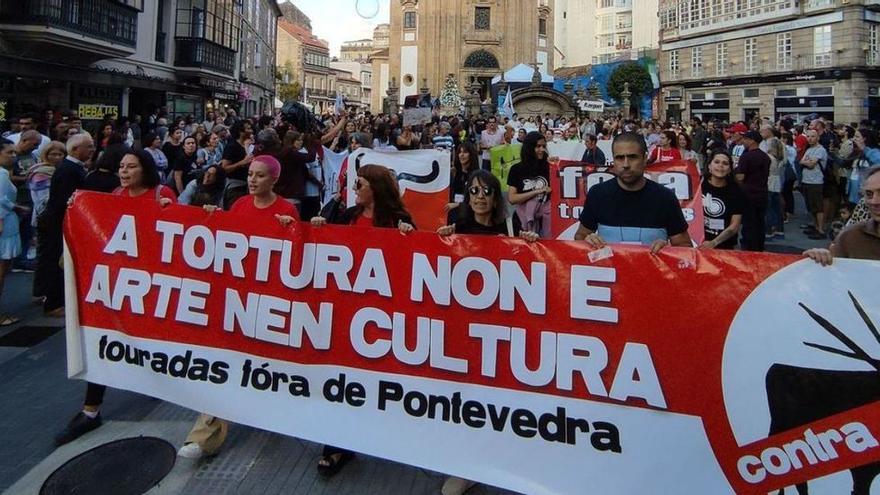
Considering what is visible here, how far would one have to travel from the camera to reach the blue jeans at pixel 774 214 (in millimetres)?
11321

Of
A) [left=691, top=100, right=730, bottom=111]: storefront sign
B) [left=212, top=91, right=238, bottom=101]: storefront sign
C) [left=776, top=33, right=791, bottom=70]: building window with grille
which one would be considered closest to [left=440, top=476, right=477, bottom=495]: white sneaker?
[left=212, top=91, right=238, bottom=101]: storefront sign

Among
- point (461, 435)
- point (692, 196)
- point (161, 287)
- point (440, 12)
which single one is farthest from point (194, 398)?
point (440, 12)

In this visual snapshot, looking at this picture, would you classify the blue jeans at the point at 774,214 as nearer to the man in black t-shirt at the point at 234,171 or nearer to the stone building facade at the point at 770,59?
the man in black t-shirt at the point at 234,171

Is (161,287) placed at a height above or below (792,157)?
below

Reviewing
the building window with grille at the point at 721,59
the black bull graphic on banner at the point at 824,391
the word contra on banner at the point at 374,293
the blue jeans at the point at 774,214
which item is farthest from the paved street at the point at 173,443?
the building window with grille at the point at 721,59

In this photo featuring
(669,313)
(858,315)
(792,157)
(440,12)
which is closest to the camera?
(858,315)

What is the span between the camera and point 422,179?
697cm

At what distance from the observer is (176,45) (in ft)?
76.3

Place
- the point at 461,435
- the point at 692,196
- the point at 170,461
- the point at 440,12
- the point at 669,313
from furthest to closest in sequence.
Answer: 1. the point at 440,12
2. the point at 692,196
3. the point at 170,461
4. the point at 461,435
5. the point at 669,313

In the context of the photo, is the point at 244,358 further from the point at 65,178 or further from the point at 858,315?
the point at 65,178

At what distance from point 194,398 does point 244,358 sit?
1.39 feet

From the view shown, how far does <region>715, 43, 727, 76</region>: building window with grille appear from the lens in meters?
41.3

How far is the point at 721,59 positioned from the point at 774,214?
115 ft

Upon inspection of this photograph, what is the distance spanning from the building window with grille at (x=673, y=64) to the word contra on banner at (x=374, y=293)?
4871cm
